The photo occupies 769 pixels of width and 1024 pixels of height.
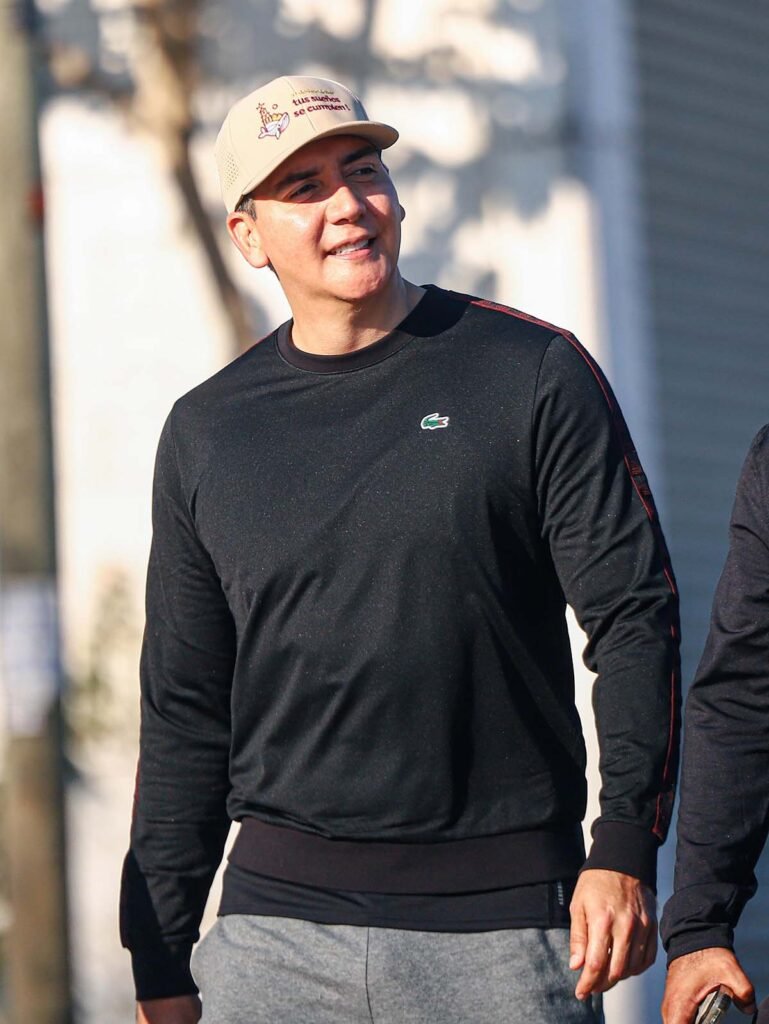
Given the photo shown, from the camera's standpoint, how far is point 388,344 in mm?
3605

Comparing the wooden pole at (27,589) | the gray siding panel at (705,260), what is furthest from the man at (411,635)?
the gray siding panel at (705,260)

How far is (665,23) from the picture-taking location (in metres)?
7.76

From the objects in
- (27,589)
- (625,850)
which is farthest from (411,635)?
(27,589)

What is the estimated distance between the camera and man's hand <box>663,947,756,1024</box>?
9.98 ft

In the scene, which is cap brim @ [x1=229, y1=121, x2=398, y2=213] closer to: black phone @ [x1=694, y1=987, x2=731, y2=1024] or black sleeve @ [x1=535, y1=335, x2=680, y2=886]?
black sleeve @ [x1=535, y1=335, x2=680, y2=886]

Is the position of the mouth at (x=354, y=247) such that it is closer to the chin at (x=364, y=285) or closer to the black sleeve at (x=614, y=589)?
the chin at (x=364, y=285)

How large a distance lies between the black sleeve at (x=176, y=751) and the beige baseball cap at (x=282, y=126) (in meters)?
0.54

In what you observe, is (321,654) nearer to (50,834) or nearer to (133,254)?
(50,834)

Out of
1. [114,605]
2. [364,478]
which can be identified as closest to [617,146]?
[114,605]

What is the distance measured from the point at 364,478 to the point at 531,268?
12.1ft

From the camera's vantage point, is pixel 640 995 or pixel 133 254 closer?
pixel 640 995

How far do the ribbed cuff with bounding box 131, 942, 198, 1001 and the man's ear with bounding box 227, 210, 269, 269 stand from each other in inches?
55.4

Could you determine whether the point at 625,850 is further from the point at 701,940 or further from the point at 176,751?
the point at 176,751

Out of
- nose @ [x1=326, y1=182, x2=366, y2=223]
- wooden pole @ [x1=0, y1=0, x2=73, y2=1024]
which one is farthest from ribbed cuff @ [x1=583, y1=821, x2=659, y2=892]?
wooden pole @ [x1=0, y1=0, x2=73, y2=1024]
